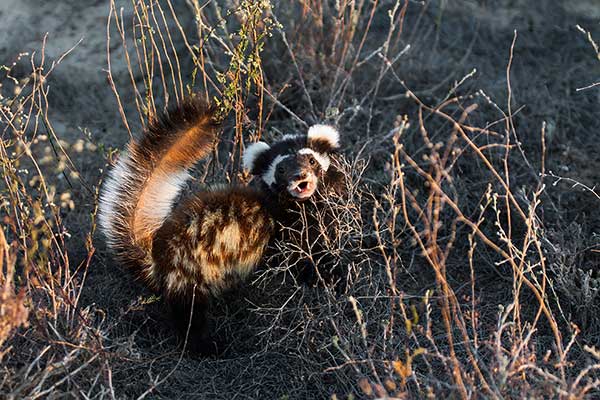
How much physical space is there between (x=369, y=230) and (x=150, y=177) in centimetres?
146

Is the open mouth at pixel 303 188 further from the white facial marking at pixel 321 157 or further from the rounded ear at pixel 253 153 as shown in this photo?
the rounded ear at pixel 253 153

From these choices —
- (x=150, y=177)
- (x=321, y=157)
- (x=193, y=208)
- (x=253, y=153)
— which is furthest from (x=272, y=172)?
(x=150, y=177)

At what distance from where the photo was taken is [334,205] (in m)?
4.84

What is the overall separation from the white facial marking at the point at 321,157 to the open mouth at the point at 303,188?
0.61ft

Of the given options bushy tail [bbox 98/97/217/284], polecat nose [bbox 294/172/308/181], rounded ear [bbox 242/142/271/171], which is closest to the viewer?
bushy tail [bbox 98/97/217/284]

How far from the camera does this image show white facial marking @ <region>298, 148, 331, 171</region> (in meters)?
5.03

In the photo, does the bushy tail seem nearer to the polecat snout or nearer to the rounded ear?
the polecat snout

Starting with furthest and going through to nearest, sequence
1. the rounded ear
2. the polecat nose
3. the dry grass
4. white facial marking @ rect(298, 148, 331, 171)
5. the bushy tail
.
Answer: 1. the rounded ear
2. white facial marking @ rect(298, 148, 331, 171)
3. the polecat nose
4. the bushy tail
5. the dry grass

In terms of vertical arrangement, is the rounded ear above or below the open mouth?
above

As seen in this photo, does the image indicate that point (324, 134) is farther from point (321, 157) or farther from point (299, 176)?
point (299, 176)

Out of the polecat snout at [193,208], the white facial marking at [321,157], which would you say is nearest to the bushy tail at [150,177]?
the polecat snout at [193,208]

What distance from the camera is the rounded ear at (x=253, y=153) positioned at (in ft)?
17.0

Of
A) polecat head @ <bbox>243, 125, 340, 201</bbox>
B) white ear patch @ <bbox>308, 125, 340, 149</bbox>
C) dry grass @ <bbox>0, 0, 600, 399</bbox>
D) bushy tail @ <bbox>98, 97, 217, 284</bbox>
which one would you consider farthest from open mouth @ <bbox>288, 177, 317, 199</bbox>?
bushy tail @ <bbox>98, 97, 217, 284</bbox>

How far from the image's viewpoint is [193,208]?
474 cm
